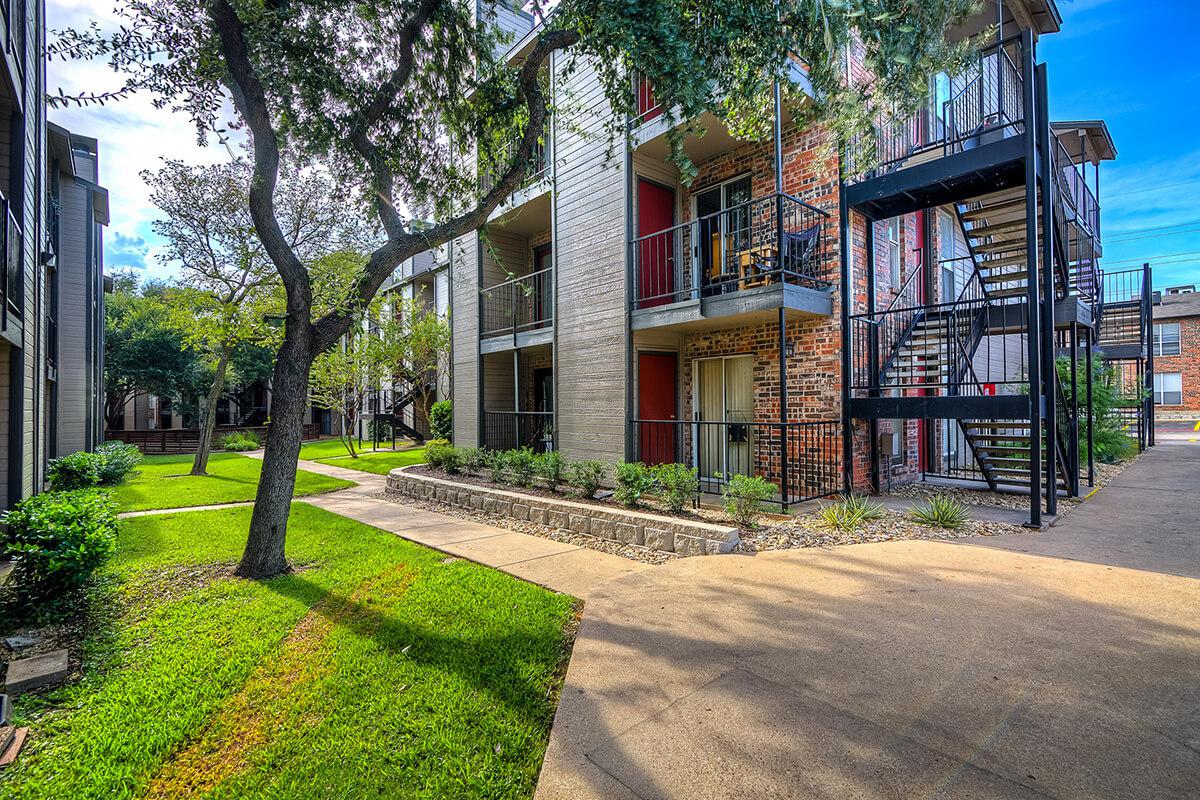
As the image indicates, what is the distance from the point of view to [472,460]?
11703mm

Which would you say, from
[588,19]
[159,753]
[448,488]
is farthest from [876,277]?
[159,753]

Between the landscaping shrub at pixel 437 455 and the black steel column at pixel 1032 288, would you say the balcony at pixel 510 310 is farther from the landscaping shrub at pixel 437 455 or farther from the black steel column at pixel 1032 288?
the black steel column at pixel 1032 288

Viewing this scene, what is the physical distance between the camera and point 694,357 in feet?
32.8

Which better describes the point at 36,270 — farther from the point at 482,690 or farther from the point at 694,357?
the point at 694,357

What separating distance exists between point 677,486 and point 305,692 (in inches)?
184

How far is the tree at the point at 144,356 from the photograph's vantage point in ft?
79.0

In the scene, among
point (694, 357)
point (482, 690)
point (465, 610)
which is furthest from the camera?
point (694, 357)

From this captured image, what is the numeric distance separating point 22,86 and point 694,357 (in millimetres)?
9294

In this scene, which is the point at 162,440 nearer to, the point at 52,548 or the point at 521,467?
the point at 521,467

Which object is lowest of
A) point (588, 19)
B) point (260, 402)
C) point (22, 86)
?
point (260, 402)

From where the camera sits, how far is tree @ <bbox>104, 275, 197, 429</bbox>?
24.1 meters

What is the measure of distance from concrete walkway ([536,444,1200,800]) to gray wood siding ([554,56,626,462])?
4.58m

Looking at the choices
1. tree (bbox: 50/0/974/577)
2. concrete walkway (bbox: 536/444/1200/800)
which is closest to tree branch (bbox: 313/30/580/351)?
tree (bbox: 50/0/974/577)

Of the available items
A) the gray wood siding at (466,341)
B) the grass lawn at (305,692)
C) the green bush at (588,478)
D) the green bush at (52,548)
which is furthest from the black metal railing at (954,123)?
the green bush at (52,548)
